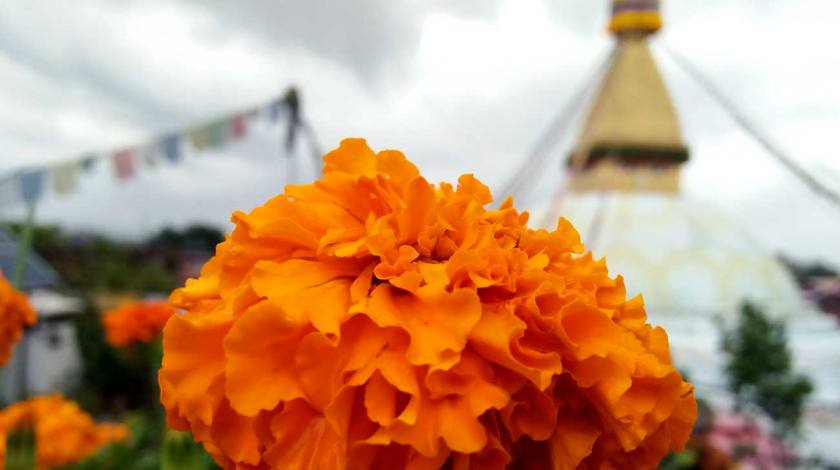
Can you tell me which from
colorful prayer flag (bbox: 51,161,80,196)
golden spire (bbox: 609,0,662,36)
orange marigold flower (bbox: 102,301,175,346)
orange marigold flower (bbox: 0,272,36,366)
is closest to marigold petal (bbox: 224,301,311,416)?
orange marigold flower (bbox: 0,272,36,366)

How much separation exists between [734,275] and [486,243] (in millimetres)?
7303

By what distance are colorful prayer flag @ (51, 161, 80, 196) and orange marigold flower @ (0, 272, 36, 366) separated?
12.2 feet

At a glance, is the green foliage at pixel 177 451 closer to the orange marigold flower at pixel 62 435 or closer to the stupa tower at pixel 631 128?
the orange marigold flower at pixel 62 435

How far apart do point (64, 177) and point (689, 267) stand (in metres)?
5.96

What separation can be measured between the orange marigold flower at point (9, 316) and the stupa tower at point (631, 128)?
7.14 metres

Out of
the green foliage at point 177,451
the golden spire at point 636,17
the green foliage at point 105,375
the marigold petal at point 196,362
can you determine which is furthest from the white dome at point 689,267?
the marigold petal at point 196,362

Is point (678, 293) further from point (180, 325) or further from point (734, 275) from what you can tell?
point (180, 325)

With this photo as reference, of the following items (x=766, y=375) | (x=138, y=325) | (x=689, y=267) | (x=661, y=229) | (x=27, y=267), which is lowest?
(x=689, y=267)

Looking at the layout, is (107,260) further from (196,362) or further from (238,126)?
(196,362)

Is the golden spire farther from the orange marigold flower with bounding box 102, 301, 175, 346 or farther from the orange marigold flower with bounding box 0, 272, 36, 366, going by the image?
the orange marigold flower with bounding box 0, 272, 36, 366

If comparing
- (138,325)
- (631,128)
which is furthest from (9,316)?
(631,128)

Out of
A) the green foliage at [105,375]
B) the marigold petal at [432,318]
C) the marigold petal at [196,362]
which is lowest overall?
the green foliage at [105,375]

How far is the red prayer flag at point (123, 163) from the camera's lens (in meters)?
4.99

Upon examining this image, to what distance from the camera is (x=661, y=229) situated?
7402mm
